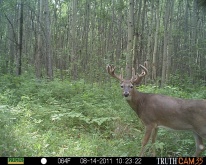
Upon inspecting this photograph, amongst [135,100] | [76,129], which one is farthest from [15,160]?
[135,100]

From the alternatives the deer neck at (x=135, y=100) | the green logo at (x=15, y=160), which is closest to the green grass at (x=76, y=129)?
the green logo at (x=15, y=160)

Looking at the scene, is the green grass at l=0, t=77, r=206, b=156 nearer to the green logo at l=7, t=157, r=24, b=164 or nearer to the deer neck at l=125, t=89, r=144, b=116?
the green logo at l=7, t=157, r=24, b=164

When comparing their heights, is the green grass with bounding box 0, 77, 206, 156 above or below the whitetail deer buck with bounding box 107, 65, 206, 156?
below

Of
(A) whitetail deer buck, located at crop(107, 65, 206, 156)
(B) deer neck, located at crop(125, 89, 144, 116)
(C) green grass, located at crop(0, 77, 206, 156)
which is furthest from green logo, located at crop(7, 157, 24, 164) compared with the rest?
(B) deer neck, located at crop(125, 89, 144, 116)

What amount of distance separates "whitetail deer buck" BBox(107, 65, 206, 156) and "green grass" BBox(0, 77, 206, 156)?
336 mm

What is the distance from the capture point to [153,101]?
707 centimetres

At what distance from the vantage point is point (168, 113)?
6672mm

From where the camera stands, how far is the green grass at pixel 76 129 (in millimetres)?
6141

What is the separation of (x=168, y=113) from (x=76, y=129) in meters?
2.60

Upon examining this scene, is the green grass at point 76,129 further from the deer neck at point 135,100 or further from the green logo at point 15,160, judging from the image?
the deer neck at point 135,100

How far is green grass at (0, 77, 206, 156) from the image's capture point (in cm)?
614

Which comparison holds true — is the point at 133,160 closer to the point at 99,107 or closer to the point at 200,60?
the point at 99,107

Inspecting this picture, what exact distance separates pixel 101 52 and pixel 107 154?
20.4 meters

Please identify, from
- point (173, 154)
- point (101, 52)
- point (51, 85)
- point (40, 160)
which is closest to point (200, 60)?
point (101, 52)
